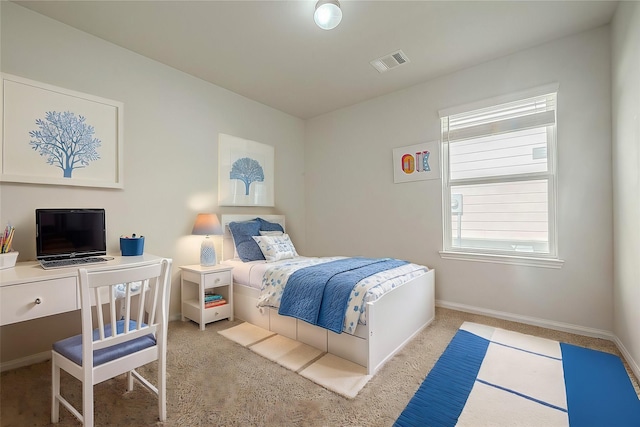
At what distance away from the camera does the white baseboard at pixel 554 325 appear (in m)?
2.13

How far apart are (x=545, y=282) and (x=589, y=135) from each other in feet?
4.50

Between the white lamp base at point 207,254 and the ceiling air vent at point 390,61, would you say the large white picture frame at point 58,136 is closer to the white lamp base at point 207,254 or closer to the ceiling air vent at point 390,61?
the white lamp base at point 207,254

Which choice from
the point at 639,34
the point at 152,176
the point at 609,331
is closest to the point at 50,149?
the point at 152,176

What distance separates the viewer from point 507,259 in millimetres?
2922

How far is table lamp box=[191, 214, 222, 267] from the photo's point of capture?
3.05 meters

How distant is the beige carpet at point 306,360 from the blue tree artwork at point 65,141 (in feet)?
6.31

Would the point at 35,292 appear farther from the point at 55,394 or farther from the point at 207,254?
the point at 207,254

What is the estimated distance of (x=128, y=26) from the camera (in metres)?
2.42

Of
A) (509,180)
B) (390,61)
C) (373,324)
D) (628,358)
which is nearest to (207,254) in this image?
(373,324)

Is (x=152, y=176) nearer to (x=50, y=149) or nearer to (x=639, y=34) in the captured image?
(x=50, y=149)

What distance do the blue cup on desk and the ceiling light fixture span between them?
2.34 metres

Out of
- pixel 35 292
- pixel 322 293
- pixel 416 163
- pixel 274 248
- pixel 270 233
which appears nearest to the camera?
pixel 35 292

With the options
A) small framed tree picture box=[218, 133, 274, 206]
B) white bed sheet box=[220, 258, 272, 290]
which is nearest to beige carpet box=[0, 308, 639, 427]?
white bed sheet box=[220, 258, 272, 290]

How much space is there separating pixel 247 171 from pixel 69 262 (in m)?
2.11
